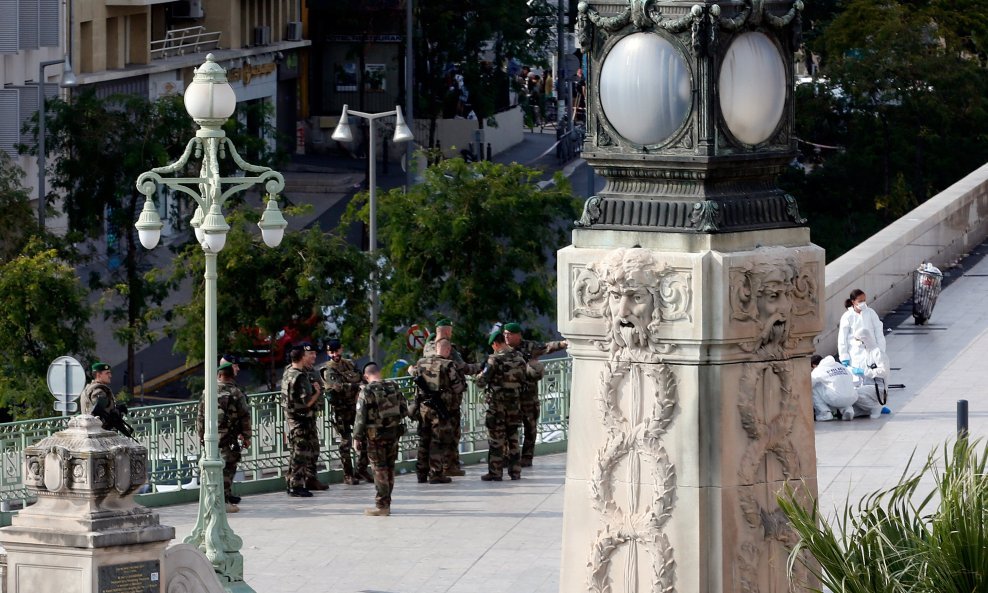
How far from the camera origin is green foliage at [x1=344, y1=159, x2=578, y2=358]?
35.6m

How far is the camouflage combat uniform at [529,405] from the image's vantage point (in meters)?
22.3

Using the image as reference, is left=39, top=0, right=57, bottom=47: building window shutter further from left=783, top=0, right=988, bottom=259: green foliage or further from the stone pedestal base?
the stone pedestal base

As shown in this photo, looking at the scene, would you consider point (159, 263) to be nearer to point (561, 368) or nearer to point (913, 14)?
point (913, 14)

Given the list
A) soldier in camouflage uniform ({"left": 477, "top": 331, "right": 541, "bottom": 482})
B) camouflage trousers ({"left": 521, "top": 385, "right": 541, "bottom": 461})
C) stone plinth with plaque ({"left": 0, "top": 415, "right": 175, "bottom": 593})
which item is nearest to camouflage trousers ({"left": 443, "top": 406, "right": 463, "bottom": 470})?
soldier in camouflage uniform ({"left": 477, "top": 331, "right": 541, "bottom": 482})

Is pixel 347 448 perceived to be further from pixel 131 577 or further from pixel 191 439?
pixel 131 577

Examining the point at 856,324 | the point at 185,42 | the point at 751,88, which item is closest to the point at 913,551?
the point at 751,88

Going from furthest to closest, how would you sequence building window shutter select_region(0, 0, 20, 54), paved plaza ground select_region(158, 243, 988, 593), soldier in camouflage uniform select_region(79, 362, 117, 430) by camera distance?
1. building window shutter select_region(0, 0, 20, 54)
2. soldier in camouflage uniform select_region(79, 362, 117, 430)
3. paved plaza ground select_region(158, 243, 988, 593)

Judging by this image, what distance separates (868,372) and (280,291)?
1288cm

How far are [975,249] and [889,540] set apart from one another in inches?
1008

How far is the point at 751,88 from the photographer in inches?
344

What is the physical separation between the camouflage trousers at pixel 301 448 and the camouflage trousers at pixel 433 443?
3.39ft

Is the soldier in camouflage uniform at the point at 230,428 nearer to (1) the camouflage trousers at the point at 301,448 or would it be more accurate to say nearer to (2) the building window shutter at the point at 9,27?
(1) the camouflage trousers at the point at 301,448

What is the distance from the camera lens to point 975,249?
111 ft

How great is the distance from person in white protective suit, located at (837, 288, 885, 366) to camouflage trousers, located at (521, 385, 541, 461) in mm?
3362
